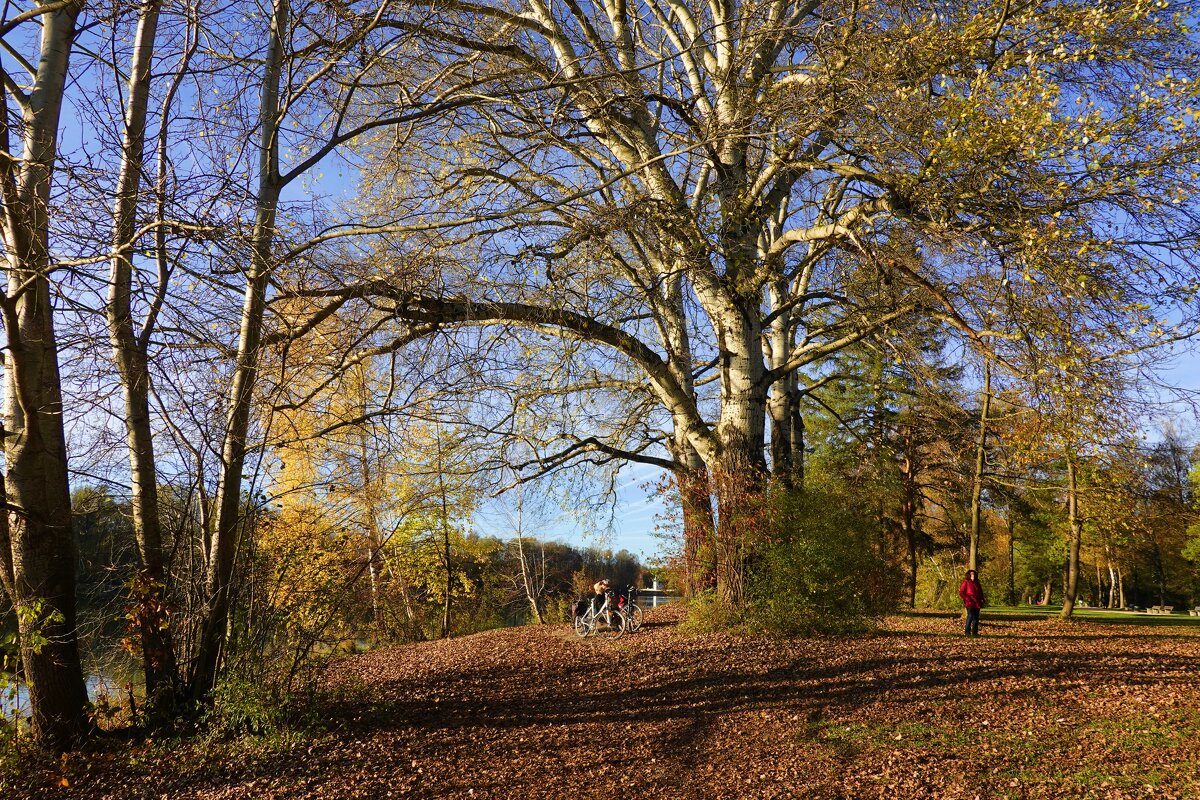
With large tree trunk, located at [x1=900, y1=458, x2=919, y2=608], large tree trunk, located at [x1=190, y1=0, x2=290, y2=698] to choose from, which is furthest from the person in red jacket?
large tree trunk, located at [x1=190, y1=0, x2=290, y2=698]

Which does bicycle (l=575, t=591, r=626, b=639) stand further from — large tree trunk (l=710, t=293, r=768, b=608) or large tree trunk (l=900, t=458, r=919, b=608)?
large tree trunk (l=900, t=458, r=919, b=608)

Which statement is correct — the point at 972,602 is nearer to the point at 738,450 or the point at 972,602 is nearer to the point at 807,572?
the point at 807,572

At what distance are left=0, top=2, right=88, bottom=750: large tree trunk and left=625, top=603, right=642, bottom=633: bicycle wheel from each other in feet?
23.7

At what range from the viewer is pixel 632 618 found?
11898 millimetres

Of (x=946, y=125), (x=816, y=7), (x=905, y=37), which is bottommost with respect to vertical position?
(x=946, y=125)

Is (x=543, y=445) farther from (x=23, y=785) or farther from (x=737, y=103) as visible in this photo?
(x=23, y=785)

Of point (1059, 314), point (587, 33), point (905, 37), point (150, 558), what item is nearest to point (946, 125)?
point (905, 37)

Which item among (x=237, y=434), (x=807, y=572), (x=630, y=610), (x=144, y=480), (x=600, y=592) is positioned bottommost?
(x=630, y=610)

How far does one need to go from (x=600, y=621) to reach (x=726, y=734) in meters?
5.89

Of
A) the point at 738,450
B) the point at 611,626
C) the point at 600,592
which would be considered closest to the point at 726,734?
the point at 738,450

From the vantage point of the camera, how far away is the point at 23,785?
5918 millimetres

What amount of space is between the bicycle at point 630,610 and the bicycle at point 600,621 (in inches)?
4.7

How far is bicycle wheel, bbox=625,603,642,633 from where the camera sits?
1179 centimetres

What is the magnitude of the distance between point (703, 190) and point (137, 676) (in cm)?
1010
